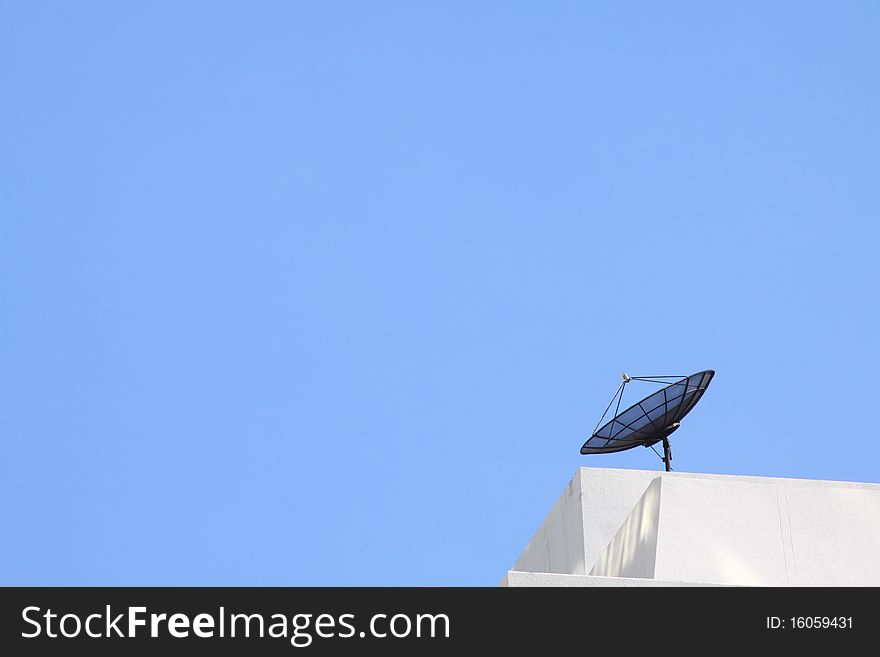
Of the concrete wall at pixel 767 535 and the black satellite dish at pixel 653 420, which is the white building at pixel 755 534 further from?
the black satellite dish at pixel 653 420

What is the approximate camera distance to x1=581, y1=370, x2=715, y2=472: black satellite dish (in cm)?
2156

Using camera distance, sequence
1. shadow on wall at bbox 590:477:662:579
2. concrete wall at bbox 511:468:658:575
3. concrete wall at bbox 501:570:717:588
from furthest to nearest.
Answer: concrete wall at bbox 511:468:658:575 → shadow on wall at bbox 590:477:662:579 → concrete wall at bbox 501:570:717:588

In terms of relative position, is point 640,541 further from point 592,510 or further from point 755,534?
point 592,510

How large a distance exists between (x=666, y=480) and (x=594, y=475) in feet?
22.7

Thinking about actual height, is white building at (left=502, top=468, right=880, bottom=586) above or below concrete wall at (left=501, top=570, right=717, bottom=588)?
above

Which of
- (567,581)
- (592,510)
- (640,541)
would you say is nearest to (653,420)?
(592,510)

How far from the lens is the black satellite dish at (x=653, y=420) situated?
21562 mm

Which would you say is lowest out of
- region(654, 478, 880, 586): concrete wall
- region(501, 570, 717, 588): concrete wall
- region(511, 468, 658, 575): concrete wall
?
region(501, 570, 717, 588): concrete wall

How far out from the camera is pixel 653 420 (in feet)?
73.2

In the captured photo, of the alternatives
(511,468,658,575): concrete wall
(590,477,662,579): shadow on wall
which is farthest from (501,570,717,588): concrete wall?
(511,468,658,575): concrete wall

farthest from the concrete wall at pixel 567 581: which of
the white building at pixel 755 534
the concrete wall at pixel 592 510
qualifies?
the concrete wall at pixel 592 510

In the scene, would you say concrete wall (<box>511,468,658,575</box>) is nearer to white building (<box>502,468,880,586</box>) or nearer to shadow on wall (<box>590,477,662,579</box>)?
shadow on wall (<box>590,477,662,579</box>)
